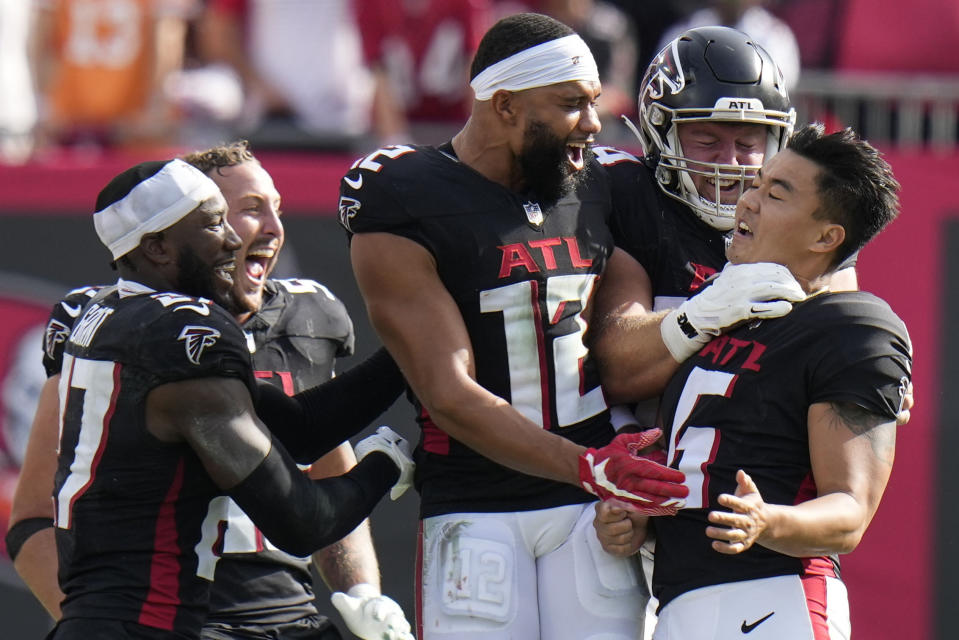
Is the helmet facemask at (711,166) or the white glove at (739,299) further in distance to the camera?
the helmet facemask at (711,166)

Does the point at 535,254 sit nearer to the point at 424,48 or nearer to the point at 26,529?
the point at 26,529

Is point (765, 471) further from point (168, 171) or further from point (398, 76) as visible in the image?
point (398, 76)

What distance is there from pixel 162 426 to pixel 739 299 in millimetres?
1458

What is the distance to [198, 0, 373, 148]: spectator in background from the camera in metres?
8.04

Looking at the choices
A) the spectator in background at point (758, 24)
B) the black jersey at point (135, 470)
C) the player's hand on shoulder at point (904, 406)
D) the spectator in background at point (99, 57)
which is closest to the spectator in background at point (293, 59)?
the spectator in background at point (99, 57)

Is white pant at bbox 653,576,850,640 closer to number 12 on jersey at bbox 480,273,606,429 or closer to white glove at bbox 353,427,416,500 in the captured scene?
number 12 on jersey at bbox 480,273,606,429

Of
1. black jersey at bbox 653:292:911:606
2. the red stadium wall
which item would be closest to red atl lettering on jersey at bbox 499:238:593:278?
black jersey at bbox 653:292:911:606

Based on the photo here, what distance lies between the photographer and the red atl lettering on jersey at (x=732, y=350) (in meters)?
3.77

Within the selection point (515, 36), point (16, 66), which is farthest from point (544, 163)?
point (16, 66)

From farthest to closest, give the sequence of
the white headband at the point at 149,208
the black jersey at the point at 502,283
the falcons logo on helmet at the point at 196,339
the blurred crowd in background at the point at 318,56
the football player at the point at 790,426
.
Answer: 1. the blurred crowd in background at the point at 318,56
2. the black jersey at the point at 502,283
3. the white headband at the point at 149,208
4. the falcons logo on helmet at the point at 196,339
5. the football player at the point at 790,426

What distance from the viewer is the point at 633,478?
145 inches

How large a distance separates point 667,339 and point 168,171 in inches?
54.4

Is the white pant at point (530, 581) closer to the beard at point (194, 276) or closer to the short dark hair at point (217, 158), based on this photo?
the beard at point (194, 276)

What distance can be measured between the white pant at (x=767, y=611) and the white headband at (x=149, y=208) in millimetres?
1634
